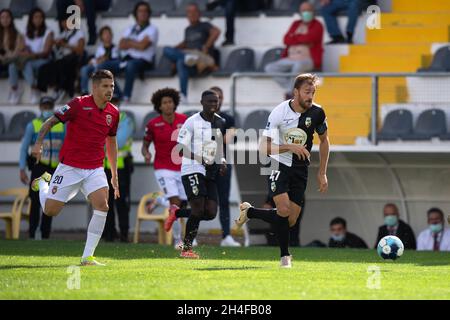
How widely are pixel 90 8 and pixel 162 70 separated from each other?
2.01 meters

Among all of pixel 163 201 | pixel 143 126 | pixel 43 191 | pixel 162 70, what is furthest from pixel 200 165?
pixel 162 70

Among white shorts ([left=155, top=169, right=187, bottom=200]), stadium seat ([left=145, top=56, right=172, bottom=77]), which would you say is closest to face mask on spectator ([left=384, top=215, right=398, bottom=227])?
white shorts ([left=155, top=169, right=187, bottom=200])

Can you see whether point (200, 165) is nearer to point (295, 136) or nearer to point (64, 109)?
point (295, 136)

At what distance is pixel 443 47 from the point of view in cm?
2014

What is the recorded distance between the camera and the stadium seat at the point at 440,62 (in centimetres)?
1975

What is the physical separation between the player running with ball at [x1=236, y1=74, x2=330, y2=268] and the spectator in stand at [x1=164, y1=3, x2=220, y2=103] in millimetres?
8663

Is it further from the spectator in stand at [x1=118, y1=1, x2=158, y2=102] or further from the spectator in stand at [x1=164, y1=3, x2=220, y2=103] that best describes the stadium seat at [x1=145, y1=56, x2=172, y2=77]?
the spectator in stand at [x1=164, y1=3, x2=220, y2=103]

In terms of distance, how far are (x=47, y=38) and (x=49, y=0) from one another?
2.36 m

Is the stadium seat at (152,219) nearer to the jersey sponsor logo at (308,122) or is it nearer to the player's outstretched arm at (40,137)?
the player's outstretched arm at (40,137)

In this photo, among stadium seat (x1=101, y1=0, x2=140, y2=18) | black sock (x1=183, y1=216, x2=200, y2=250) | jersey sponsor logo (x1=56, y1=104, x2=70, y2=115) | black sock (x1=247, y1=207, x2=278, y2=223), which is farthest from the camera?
stadium seat (x1=101, y1=0, x2=140, y2=18)

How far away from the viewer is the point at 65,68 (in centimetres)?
2292

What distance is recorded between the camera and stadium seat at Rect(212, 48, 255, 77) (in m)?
22.0

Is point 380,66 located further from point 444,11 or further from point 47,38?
point 47,38
